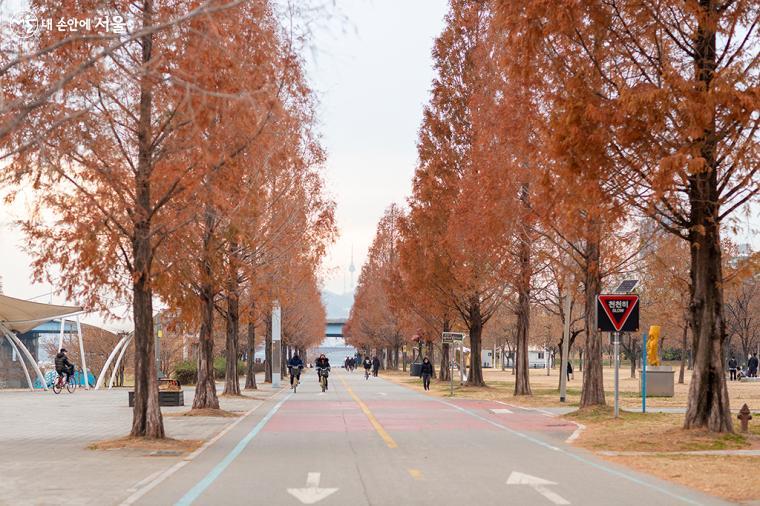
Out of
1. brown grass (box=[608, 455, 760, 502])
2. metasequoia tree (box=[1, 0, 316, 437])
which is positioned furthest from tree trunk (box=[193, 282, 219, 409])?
brown grass (box=[608, 455, 760, 502])

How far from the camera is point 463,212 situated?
41781 mm

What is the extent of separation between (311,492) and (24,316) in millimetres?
42227

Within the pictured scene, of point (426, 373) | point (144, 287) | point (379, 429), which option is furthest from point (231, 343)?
point (144, 287)

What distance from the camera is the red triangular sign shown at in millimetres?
24703

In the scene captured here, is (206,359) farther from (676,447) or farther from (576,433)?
(676,447)

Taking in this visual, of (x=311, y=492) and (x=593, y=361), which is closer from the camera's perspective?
(x=311, y=492)

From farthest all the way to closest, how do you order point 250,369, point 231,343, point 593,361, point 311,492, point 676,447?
point 250,369 → point 231,343 → point 593,361 → point 676,447 → point 311,492

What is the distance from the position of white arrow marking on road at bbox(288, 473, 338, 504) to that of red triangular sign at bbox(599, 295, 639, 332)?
42.7 feet

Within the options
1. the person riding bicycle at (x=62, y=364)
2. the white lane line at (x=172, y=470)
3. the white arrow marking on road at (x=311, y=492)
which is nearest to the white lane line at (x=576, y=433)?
the white lane line at (x=172, y=470)

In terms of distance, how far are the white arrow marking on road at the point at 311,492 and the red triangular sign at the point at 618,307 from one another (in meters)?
13.0

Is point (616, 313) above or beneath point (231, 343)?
above

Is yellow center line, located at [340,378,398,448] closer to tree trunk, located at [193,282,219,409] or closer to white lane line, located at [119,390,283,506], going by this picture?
white lane line, located at [119,390,283,506]

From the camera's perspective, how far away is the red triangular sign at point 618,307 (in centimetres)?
2470

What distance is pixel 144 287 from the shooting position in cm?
1988
